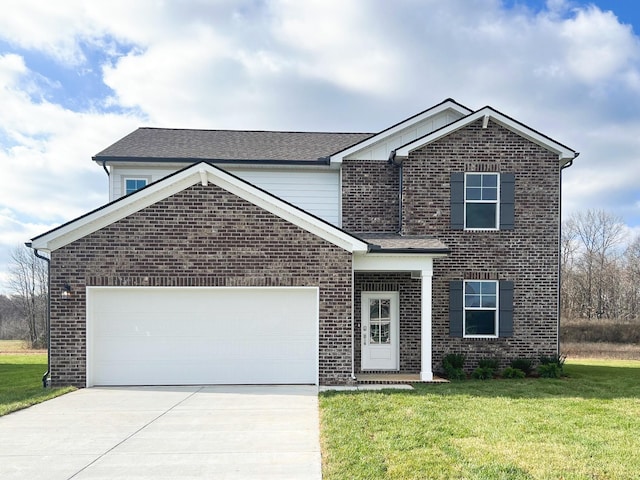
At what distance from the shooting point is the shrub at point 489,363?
11.0 m

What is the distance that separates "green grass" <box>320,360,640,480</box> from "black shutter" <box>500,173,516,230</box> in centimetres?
418

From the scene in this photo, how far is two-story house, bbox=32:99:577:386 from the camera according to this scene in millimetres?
9547

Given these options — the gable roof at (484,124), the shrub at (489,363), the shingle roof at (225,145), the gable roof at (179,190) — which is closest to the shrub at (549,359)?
the shrub at (489,363)

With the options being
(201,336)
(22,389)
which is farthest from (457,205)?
(22,389)

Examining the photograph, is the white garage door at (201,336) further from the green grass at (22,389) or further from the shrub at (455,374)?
the shrub at (455,374)

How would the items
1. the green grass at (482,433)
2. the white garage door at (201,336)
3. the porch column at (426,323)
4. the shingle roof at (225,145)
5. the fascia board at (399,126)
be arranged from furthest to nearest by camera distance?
the shingle roof at (225,145) < the fascia board at (399,126) < the porch column at (426,323) < the white garage door at (201,336) < the green grass at (482,433)

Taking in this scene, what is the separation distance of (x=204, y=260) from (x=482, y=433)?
6358 mm

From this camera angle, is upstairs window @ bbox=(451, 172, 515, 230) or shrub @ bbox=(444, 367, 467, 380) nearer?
shrub @ bbox=(444, 367, 467, 380)

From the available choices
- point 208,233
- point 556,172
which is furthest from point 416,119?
point 208,233

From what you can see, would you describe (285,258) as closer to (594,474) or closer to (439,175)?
(439,175)

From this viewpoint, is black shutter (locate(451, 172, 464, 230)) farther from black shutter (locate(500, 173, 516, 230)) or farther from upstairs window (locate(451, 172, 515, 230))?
black shutter (locate(500, 173, 516, 230))

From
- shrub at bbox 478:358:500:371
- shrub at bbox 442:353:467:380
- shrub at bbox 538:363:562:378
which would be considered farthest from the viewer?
shrub at bbox 478:358:500:371

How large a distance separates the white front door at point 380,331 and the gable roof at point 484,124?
3835 mm

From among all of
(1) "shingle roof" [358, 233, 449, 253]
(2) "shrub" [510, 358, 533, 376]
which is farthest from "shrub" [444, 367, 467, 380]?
(1) "shingle roof" [358, 233, 449, 253]
